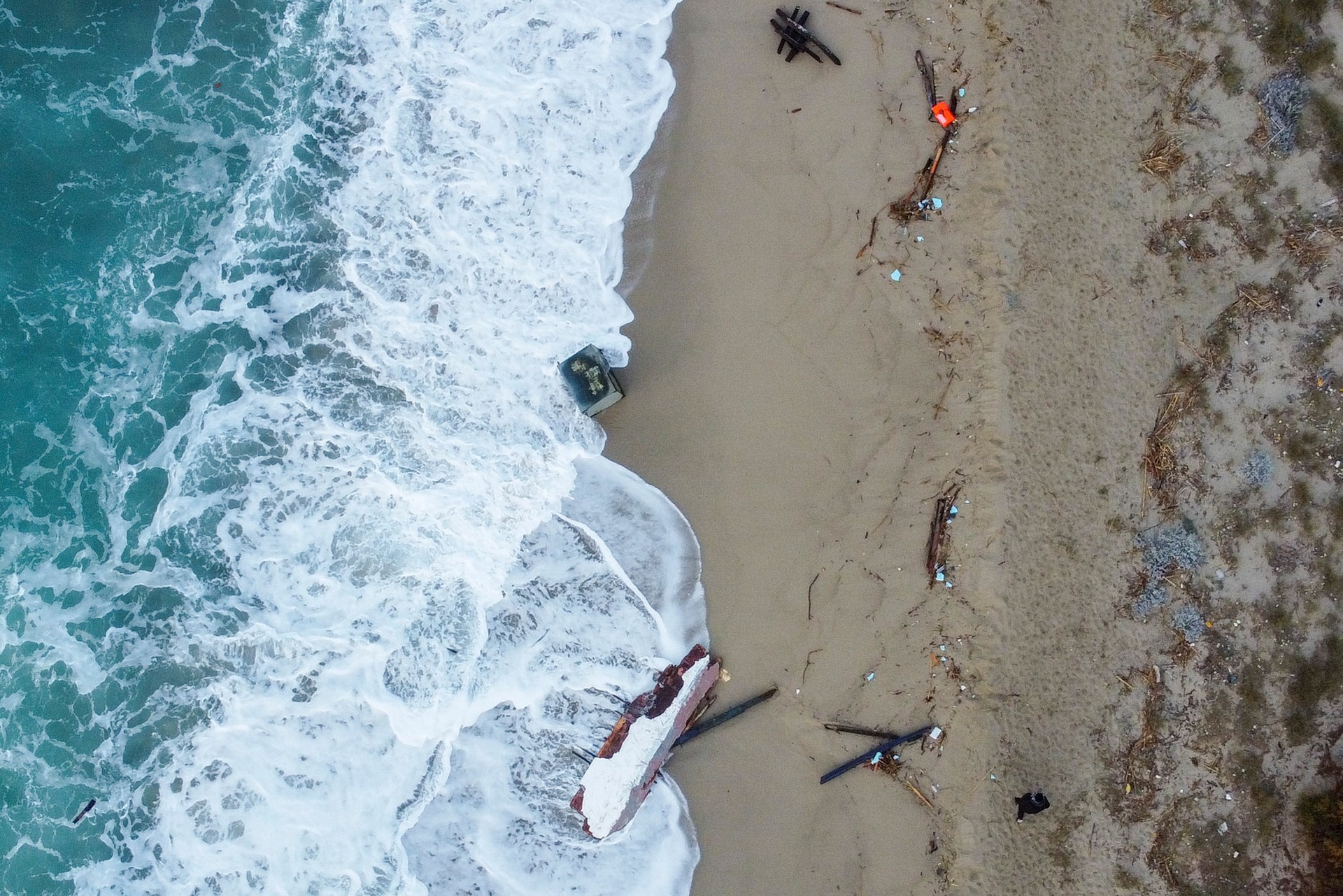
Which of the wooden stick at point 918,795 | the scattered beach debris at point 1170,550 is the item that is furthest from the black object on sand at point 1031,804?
the scattered beach debris at point 1170,550

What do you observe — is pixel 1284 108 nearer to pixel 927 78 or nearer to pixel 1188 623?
pixel 927 78

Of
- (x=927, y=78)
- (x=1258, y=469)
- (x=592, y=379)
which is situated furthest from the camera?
(x=927, y=78)

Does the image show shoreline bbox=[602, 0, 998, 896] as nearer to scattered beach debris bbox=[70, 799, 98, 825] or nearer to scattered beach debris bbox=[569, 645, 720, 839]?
scattered beach debris bbox=[569, 645, 720, 839]

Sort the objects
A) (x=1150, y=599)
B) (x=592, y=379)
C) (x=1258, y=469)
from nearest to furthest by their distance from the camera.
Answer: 1. (x=592, y=379)
2. (x=1150, y=599)
3. (x=1258, y=469)

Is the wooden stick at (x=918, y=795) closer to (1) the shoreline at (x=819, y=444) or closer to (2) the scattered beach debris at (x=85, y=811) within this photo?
(1) the shoreline at (x=819, y=444)

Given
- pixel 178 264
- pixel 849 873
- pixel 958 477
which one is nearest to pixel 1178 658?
pixel 958 477

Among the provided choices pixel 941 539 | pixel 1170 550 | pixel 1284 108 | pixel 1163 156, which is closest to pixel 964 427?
pixel 941 539

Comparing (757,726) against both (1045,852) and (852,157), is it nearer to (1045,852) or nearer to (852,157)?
(1045,852)
